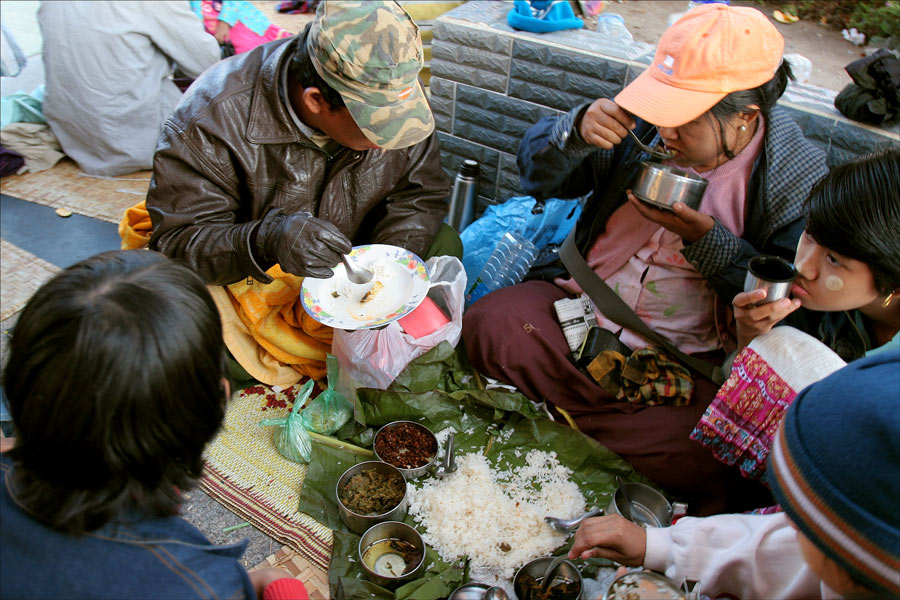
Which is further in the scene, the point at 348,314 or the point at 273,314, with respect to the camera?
the point at 273,314

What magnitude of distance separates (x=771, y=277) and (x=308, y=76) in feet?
5.42

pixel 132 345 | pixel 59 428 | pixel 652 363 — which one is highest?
pixel 132 345

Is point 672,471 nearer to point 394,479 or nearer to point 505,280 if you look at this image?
point 394,479

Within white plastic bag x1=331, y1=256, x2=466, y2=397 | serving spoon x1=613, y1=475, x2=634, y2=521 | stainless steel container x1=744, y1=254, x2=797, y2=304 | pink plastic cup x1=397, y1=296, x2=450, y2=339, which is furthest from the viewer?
pink plastic cup x1=397, y1=296, x2=450, y2=339

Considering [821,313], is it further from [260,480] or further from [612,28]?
[260,480]

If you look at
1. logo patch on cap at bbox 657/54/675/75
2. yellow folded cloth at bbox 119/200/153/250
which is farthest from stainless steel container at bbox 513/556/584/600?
yellow folded cloth at bbox 119/200/153/250

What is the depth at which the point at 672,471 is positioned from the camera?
2271 mm

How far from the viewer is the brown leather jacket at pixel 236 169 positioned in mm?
2262

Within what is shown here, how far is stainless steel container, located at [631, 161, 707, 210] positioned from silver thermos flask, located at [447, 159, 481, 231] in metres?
1.48

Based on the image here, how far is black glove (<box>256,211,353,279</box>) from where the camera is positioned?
2148mm

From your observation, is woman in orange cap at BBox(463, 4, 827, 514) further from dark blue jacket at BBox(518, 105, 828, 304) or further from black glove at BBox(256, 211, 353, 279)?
black glove at BBox(256, 211, 353, 279)

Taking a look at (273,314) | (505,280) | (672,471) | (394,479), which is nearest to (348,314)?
(273,314)

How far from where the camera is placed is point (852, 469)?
929mm

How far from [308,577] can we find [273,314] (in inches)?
41.7
